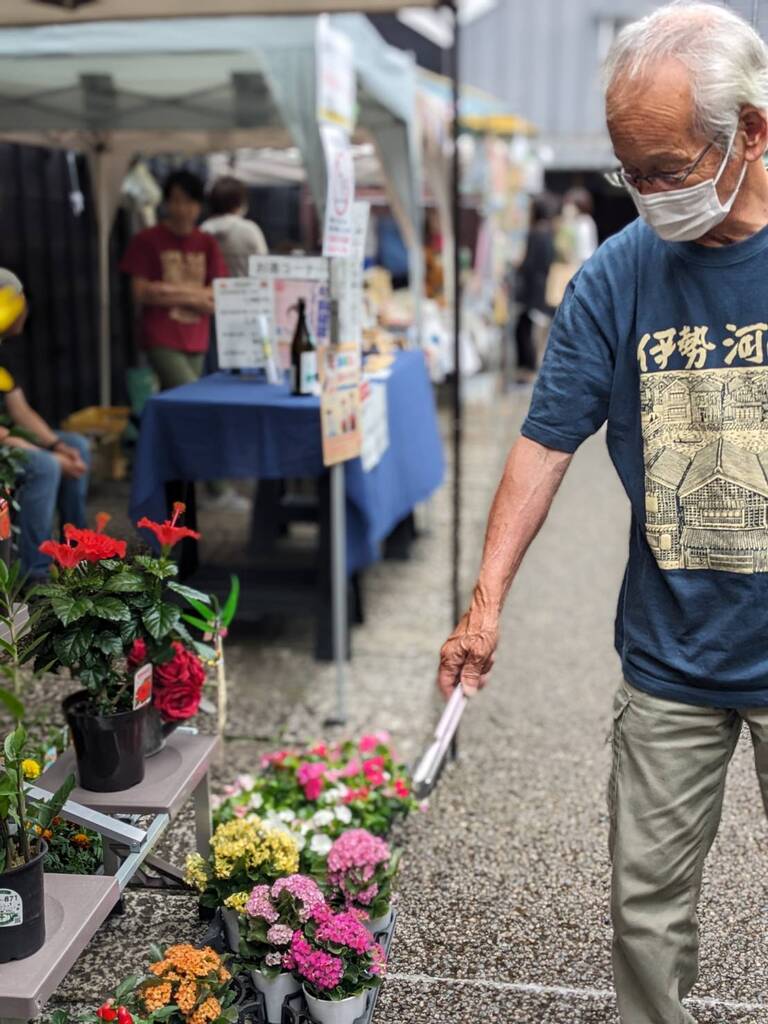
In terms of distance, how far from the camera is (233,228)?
535cm

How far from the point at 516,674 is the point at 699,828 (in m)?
2.89

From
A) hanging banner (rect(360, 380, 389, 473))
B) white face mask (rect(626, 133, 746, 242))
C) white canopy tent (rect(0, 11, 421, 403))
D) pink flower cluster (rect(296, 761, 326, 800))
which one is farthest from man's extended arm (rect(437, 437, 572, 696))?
white canopy tent (rect(0, 11, 421, 403))

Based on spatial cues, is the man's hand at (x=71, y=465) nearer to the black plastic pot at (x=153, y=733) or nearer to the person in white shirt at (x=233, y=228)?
the person in white shirt at (x=233, y=228)

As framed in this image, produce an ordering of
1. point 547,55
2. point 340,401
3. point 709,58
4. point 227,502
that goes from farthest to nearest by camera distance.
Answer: point 547,55, point 227,502, point 340,401, point 709,58

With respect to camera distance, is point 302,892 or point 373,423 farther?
point 373,423

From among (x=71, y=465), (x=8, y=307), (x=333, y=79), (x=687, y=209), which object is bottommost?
(x=71, y=465)

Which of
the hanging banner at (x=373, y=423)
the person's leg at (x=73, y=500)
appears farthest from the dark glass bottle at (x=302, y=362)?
the person's leg at (x=73, y=500)

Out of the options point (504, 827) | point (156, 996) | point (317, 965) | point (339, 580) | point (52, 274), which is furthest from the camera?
point (52, 274)

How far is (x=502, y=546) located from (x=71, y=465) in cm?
318

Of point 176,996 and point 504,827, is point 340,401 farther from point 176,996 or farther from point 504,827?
point 176,996

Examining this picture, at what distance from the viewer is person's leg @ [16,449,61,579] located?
4.14 meters

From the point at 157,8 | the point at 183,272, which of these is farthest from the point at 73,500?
the point at 157,8

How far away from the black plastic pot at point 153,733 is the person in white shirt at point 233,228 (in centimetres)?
215

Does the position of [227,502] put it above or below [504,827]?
above
